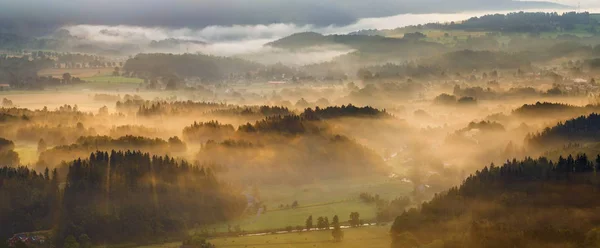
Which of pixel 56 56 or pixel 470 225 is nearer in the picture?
pixel 470 225

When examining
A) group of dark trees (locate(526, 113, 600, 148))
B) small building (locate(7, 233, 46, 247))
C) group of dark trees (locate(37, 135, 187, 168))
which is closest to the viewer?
small building (locate(7, 233, 46, 247))

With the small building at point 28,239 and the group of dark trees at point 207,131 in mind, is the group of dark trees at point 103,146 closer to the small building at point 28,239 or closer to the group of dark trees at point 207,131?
the group of dark trees at point 207,131

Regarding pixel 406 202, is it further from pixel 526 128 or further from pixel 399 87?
pixel 399 87

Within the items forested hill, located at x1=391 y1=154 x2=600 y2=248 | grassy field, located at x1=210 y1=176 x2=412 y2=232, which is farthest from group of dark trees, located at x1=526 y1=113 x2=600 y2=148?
grassy field, located at x1=210 y1=176 x2=412 y2=232

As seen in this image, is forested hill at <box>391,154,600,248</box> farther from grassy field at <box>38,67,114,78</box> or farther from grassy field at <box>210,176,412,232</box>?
grassy field at <box>38,67,114,78</box>

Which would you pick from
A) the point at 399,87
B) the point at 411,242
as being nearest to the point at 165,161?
the point at 411,242

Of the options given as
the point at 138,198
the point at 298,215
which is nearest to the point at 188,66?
the point at 298,215

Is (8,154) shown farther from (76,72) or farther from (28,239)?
(76,72)
